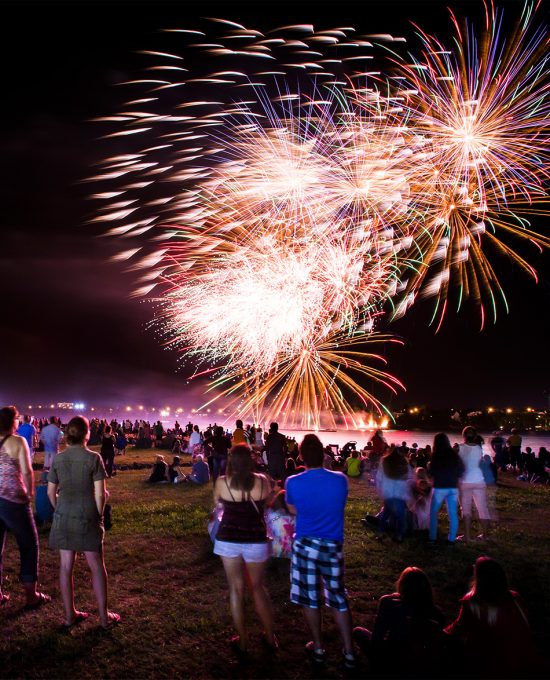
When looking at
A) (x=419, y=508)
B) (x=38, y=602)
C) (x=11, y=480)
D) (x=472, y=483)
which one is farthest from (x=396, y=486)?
(x=11, y=480)

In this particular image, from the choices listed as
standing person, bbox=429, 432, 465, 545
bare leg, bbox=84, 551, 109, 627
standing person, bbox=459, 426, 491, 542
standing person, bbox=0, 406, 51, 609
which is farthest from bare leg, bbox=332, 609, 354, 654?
standing person, bbox=459, 426, 491, 542

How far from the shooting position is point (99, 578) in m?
4.80

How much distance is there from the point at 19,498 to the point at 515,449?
674 inches

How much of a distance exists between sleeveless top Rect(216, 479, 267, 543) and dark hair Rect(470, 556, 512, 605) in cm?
180

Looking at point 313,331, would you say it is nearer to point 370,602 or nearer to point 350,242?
point 350,242

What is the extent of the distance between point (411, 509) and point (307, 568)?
4970mm

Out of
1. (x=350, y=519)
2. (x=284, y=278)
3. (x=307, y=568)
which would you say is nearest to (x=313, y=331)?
(x=284, y=278)

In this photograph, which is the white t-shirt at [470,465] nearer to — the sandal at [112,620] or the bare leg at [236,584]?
the bare leg at [236,584]

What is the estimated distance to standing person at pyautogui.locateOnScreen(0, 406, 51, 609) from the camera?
17.3 feet

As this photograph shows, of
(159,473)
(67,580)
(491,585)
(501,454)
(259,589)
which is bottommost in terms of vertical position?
(159,473)

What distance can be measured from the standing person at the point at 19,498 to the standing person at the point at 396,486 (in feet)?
17.7

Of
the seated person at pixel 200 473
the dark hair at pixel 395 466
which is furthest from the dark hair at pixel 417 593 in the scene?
the seated person at pixel 200 473

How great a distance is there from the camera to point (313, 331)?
2017 cm

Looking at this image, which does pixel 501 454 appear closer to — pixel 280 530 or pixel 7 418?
pixel 280 530
